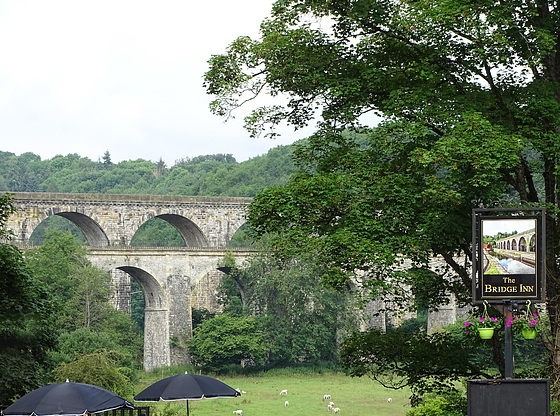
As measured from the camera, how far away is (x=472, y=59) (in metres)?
14.4

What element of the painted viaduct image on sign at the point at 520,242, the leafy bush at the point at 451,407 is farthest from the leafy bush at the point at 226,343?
the painted viaduct image on sign at the point at 520,242

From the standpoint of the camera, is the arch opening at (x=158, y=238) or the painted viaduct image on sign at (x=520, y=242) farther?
the arch opening at (x=158, y=238)

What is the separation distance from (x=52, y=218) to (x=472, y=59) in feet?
230

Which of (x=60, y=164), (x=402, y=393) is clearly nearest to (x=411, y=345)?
(x=402, y=393)

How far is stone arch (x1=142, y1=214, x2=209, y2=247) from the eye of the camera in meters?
50.2

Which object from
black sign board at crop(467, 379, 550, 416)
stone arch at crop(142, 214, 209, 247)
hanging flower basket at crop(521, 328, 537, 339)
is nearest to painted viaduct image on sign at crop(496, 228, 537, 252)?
hanging flower basket at crop(521, 328, 537, 339)

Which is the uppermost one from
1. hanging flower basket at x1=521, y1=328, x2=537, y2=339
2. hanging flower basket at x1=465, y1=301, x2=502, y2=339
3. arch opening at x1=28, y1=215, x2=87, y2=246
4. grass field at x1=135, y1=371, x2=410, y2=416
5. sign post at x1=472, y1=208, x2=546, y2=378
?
arch opening at x1=28, y1=215, x2=87, y2=246

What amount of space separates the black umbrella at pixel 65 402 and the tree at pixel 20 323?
10.9 ft

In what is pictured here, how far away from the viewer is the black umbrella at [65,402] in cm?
1375

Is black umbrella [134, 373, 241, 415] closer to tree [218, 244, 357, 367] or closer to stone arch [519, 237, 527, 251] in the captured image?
stone arch [519, 237, 527, 251]

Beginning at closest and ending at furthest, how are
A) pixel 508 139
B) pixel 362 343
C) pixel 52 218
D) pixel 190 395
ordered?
pixel 508 139 → pixel 362 343 → pixel 190 395 → pixel 52 218

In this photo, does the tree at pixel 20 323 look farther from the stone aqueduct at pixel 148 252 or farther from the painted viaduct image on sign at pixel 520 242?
the stone aqueduct at pixel 148 252

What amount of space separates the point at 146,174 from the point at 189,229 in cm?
5355

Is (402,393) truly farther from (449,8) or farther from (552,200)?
(449,8)
